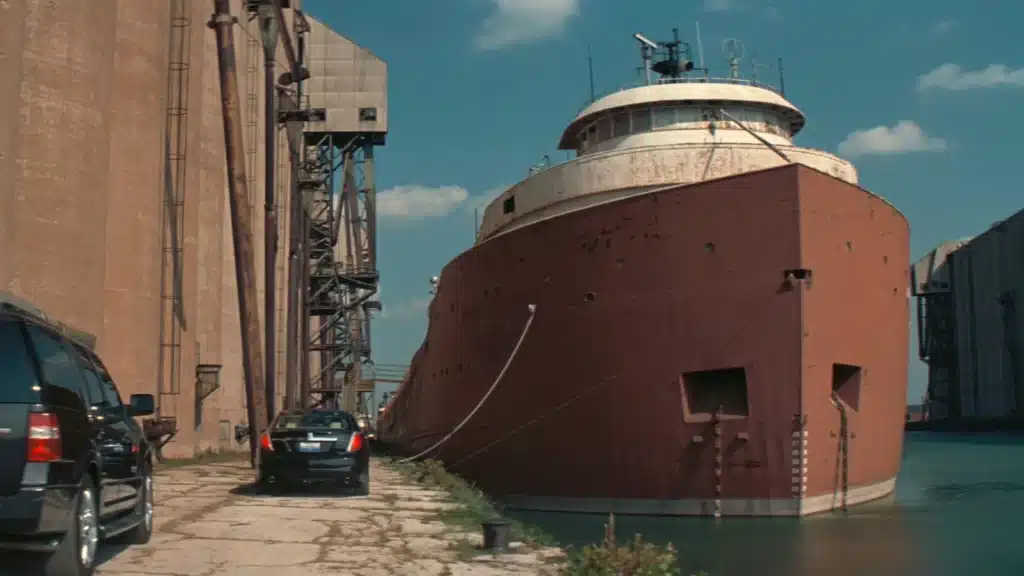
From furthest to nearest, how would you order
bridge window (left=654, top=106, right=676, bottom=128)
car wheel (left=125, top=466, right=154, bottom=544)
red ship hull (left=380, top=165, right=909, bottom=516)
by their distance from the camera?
bridge window (left=654, top=106, right=676, bottom=128) < red ship hull (left=380, top=165, right=909, bottom=516) < car wheel (left=125, top=466, right=154, bottom=544)

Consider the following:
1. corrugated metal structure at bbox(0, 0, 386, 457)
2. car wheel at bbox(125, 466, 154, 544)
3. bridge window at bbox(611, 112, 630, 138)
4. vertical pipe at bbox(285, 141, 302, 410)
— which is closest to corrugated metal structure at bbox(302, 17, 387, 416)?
vertical pipe at bbox(285, 141, 302, 410)

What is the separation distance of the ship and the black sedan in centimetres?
428

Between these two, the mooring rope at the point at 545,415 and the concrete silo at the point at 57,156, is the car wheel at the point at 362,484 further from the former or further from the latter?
the concrete silo at the point at 57,156

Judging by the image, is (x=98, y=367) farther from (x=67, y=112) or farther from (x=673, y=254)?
→ (x=67, y=112)

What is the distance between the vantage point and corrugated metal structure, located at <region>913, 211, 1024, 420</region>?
71.6 metres

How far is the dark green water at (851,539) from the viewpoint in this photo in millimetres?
11008

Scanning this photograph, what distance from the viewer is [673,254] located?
14633mm

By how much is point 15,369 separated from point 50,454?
0.50 m

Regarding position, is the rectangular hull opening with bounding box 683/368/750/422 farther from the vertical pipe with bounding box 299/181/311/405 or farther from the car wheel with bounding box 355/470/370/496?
the vertical pipe with bounding box 299/181/311/405

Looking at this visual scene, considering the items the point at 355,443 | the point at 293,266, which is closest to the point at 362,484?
the point at 355,443

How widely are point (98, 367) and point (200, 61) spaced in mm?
15171

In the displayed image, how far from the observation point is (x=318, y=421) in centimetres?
1290

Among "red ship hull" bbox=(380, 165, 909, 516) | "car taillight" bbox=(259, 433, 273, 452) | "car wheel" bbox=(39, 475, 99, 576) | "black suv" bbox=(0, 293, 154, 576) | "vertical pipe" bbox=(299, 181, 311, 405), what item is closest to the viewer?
"black suv" bbox=(0, 293, 154, 576)

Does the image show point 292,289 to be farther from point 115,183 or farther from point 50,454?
point 50,454
